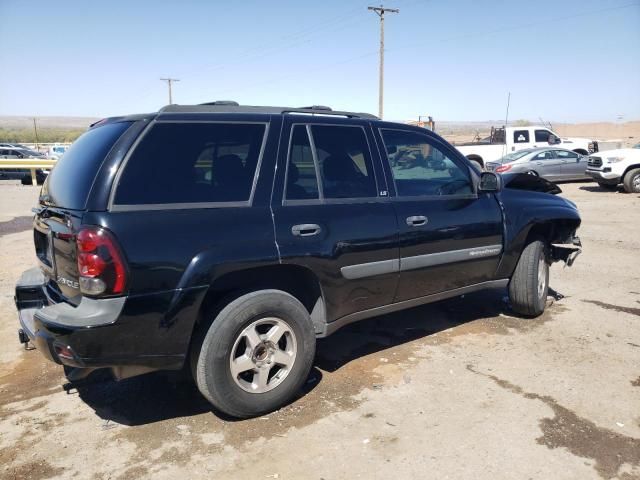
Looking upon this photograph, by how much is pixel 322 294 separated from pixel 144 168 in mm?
1421

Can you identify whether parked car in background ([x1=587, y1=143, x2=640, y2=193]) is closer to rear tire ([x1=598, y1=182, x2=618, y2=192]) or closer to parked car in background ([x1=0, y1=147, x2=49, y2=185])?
rear tire ([x1=598, y1=182, x2=618, y2=192])

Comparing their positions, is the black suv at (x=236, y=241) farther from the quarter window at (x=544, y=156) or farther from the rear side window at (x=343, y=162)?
the quarter window at (x=544, y=156)

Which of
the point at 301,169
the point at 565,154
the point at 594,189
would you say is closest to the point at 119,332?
the point at 301,169

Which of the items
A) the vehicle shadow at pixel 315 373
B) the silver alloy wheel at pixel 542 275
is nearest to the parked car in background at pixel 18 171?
the vehicle shadow at pixel 315 373

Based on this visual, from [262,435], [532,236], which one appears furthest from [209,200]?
[532,236]

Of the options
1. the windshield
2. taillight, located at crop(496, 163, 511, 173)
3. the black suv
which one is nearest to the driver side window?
the black suv

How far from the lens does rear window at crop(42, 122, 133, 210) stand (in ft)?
9.68

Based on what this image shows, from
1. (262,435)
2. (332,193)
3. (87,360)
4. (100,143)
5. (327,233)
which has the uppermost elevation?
(100,143)

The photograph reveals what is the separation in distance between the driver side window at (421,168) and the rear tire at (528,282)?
105 centimetres

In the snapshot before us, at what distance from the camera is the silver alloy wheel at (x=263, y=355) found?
325 cm

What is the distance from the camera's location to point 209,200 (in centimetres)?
313

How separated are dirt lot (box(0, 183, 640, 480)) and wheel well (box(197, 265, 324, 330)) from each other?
2.32 ft

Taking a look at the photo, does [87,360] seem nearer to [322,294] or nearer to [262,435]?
[262,435]

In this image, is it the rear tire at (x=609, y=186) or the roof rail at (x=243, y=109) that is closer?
the roof rail at (x=243, y=109)
